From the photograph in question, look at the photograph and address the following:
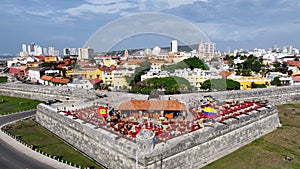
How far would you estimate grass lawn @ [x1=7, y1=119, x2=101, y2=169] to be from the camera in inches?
560

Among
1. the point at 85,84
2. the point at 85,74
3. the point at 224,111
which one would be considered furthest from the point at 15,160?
the point at 85,84

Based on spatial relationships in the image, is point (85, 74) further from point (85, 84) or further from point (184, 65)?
point (184, 65)

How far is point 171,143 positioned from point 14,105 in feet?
79.8

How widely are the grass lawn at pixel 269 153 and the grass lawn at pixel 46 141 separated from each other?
7.52 metres

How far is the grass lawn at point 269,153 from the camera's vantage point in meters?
13.3

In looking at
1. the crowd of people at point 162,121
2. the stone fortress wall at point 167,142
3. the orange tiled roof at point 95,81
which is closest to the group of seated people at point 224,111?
the crowd of people at point 162,121

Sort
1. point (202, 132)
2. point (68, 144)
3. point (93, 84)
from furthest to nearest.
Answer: point (93, 84) < point (68, 144) < point (202, 132)

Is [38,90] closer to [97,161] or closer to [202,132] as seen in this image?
[97,161]

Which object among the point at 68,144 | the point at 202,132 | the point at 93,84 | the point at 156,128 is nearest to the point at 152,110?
the point at 156,128

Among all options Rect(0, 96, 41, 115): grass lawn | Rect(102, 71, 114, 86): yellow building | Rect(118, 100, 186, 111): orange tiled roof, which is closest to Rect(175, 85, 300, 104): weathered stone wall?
Rect(118, 100, 186, 111): orange tiled roof

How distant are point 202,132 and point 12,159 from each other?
11.3 m

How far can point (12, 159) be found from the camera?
1399 cm

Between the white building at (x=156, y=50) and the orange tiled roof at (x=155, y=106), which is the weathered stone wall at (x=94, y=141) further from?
the white building at (x=156, y=50)

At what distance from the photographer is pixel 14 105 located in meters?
28.6
